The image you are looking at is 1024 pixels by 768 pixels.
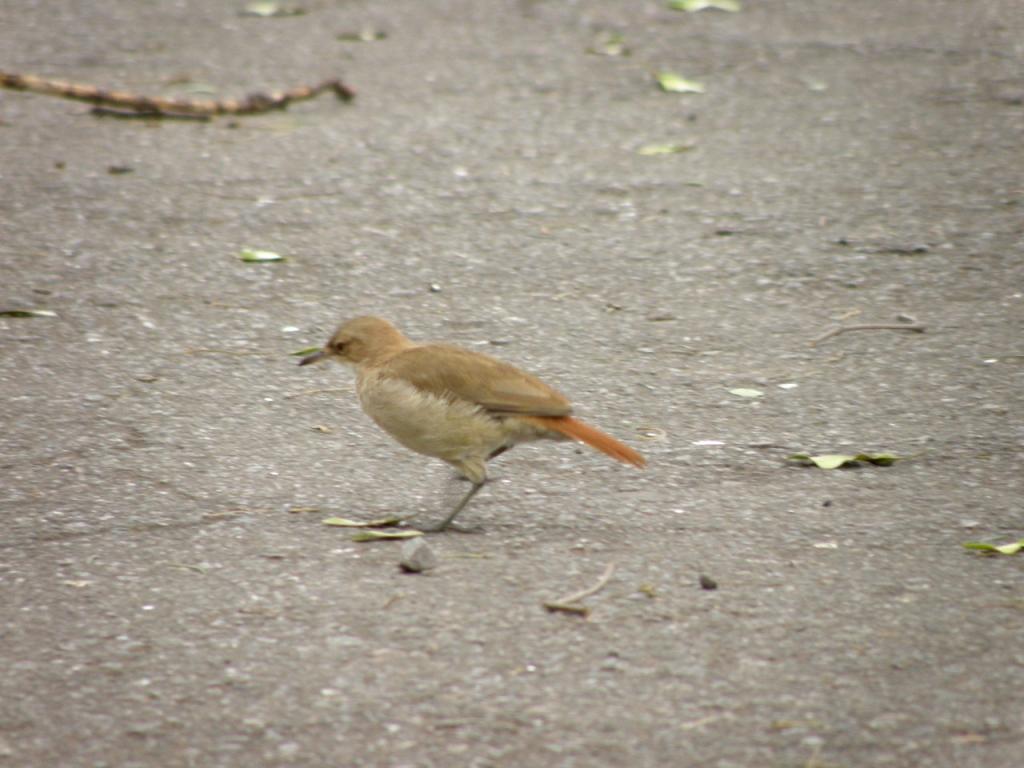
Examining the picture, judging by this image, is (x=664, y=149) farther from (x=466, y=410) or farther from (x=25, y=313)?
(x=466, y=410)

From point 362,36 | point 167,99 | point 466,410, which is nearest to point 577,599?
point 466,410

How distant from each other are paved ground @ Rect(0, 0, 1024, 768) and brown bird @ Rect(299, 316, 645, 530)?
0.24m

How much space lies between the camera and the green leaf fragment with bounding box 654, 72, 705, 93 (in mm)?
9336

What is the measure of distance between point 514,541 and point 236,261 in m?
2.96

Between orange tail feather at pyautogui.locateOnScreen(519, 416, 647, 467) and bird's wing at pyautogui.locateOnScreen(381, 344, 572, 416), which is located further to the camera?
bird's wing at pyautogui.locateOnScreen(381, 344, 572, 416)

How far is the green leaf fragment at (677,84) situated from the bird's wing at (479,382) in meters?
5.28

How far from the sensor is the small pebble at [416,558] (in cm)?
403

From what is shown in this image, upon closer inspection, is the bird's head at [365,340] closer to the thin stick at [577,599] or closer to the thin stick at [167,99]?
the thin stick at [577,599]

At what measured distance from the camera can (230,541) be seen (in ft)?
13.9

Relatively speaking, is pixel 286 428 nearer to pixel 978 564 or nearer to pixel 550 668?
pixel 550 668

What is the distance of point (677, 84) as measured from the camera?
9398 mm

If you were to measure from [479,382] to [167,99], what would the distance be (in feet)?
17.4

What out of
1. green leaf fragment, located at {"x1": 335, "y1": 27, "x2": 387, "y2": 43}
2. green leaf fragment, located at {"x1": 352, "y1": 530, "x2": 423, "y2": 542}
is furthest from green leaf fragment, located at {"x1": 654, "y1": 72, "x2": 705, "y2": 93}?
green leaf fragment, located at {"x1": 352, "y1": 530, "x2": 423, "y2": 542}

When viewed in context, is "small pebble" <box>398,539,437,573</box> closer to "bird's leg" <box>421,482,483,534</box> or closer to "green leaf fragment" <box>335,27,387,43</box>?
"bird's leg" <box>421,482,483,534</box>
